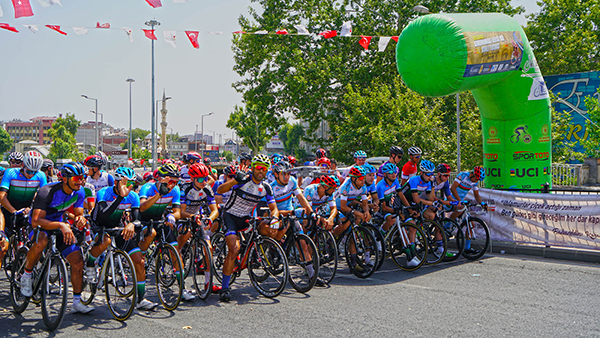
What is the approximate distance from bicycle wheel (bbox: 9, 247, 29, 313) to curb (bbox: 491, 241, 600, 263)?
850cm

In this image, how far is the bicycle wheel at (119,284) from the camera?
610 cm

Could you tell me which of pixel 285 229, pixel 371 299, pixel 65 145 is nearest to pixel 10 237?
pixel 285 229

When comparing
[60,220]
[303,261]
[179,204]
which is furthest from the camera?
[303,261]

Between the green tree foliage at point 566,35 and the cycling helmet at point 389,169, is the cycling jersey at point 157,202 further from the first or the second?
the green tree foliage at point 566,35

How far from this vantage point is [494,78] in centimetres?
1152

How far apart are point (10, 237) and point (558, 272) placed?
872cm

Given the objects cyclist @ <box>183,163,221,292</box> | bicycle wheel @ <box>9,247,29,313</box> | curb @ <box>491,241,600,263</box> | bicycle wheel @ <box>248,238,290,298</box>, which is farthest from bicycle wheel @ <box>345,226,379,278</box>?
bicycle wheel @ <box>9,247,29,313</box>

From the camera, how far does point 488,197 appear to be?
11.0 meters

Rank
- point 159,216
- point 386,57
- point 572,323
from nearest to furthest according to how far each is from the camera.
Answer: point 572,323 < point 159,216 < point 386,57

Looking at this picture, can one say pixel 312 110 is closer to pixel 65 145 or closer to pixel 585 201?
pixel 585 201

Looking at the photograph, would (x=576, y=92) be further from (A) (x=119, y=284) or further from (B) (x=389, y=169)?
(A) (x=119, y=284)

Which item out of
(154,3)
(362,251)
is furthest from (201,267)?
(154,3)

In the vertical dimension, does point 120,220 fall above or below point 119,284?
above

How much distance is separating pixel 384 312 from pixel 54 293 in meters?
3.85
